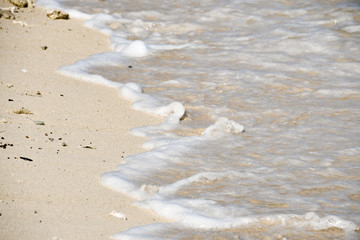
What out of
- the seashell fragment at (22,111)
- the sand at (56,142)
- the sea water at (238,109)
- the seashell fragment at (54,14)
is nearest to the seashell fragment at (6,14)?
the sand at (56,142)

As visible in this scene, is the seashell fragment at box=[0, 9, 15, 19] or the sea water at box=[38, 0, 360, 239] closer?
the sea water at box=[38, 0, 360, 239]

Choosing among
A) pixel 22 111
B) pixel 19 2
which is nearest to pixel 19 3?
pixel 19 2

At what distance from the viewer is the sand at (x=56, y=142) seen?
9.55 feet

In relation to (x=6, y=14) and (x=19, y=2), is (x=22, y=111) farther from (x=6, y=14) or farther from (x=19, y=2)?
(x=19, y=2)

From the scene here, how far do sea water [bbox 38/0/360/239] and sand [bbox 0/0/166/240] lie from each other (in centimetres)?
13

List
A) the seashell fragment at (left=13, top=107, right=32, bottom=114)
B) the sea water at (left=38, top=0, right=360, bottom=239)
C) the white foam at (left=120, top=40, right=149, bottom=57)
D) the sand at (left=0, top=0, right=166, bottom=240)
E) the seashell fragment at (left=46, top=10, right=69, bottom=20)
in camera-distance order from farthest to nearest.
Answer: the seashell fragment at (left=46, top=10, right=69, bottom=20) < the white foam at (left=120, top=40, right=149, bottom=57) < the seashell fragment at (left=13, top=107, right=32, bottom=114) < the sea water at (left=38, top=0, right=360, bottom=239) < the sand at (left=0, top=0, right=166, bottom=240)

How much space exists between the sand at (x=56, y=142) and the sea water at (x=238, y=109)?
0.44 feet

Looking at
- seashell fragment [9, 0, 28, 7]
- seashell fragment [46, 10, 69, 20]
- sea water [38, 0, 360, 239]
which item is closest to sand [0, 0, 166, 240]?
sea water [38, 0, 360, 239]

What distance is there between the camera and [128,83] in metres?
5.08

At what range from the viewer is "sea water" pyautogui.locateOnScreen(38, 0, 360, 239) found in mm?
3203

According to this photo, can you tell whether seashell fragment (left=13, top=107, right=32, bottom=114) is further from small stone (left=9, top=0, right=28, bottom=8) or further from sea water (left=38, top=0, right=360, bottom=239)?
small stone (left=9, top=0, right=28, bottom=8)

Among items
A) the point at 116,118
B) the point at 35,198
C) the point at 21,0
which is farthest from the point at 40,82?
the point at 21,0

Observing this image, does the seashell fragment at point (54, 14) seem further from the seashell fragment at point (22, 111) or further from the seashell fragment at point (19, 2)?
the seashell fragment at point (22, 111)

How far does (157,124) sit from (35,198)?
1536mm
